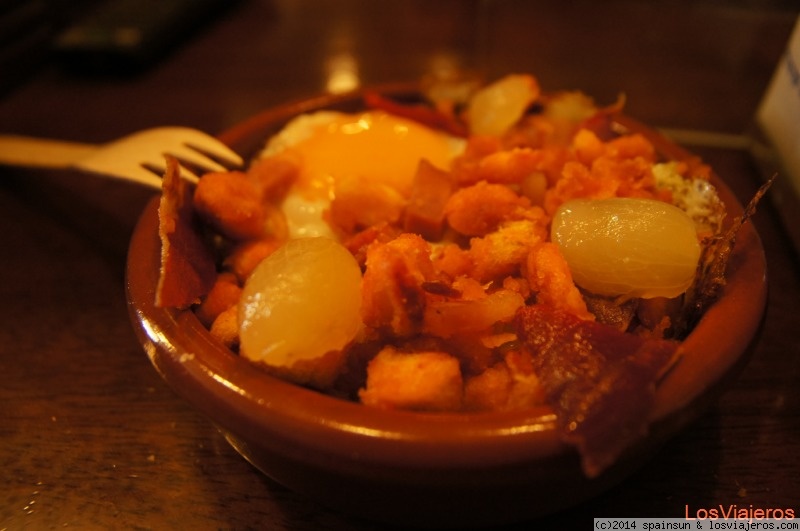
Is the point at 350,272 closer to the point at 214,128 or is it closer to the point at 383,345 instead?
the point at 383,345

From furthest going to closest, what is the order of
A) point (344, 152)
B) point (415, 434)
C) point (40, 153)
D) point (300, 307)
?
point (40, 153), point (344, 152), point (300, 307), point (415, 434)

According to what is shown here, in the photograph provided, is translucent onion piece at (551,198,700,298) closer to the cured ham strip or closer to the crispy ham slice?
the cured ham strip

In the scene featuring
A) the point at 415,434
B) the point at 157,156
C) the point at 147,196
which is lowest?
the point at 147,196

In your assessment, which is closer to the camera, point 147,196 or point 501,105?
point 501,105

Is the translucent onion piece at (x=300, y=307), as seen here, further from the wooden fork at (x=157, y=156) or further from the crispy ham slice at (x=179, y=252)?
the wooden fork at (x=157, y=156)

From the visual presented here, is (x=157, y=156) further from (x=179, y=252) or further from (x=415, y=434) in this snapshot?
(x=415, y=434)

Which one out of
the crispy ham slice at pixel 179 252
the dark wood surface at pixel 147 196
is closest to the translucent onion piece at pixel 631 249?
the dark wood surface at pixel 147 196

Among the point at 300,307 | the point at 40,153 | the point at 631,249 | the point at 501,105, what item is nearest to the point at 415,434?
the point at 300,307

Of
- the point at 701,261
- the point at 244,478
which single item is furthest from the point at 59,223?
the point at 701,261
